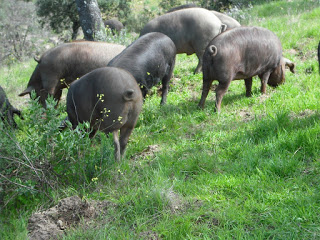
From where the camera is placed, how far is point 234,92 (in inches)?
299

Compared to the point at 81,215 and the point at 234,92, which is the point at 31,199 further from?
the point at 234,92

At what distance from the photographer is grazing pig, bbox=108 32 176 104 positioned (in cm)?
654

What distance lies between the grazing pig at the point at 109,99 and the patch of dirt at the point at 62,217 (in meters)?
1.16

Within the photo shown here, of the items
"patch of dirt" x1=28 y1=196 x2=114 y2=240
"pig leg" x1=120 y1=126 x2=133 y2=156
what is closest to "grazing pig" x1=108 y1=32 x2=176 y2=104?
"pig leg" x1=120 y1=126 x2=133 y2=156

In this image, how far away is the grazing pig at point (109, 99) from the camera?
16.5 ft

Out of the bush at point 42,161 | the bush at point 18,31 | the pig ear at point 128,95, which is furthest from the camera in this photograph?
the bush at point 18,31

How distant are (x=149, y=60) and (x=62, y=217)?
3582 millimetres

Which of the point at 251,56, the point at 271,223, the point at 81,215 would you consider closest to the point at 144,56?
the point at 251,56

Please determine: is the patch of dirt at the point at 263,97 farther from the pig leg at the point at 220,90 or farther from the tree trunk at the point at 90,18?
the tree trunk at the point at 90,18

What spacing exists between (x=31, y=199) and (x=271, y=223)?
266cm

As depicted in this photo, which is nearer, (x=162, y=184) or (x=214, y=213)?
(x=214, y=213)

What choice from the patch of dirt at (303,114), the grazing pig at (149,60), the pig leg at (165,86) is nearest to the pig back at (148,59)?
the grazing pig at (149,60)

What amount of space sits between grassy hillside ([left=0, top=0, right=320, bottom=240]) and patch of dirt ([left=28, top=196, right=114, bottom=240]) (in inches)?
4.3

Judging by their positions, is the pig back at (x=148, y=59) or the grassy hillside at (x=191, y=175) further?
the pig back at (x=148, y=59)
